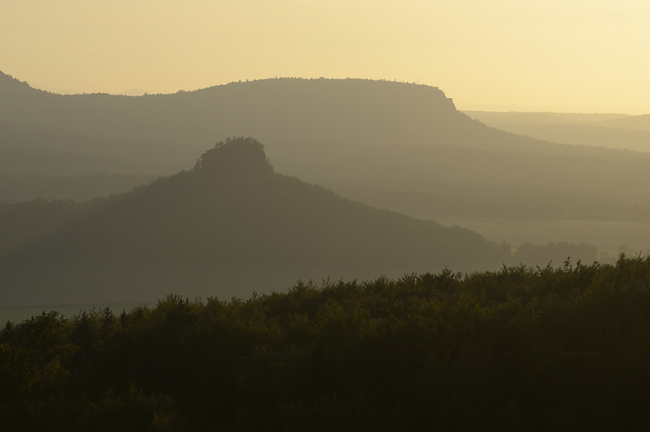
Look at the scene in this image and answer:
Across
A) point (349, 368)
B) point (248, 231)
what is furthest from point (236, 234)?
point (349, 368)

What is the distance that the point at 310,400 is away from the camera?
1922cm

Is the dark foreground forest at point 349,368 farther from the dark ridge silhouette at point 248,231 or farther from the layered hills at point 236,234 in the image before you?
the dark ridge silhouette at point 248,231

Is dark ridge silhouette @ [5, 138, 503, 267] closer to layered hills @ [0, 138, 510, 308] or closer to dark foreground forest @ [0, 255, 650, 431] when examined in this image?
layered hills @ [0, 138, 510, 308]

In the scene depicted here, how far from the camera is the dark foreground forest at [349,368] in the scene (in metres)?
18.0

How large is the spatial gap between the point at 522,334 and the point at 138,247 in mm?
175665

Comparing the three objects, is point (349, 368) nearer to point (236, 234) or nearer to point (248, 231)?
point (248, 231)

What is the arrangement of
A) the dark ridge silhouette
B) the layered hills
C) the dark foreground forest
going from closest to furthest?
the dark foreground forest, the layered hills, the dark ridge silhouette

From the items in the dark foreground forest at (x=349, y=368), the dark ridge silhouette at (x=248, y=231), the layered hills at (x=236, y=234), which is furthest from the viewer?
the dark ridge silhouette at (x=248, y=231)

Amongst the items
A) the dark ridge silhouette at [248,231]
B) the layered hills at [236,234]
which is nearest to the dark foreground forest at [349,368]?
the layered hills at [236,234]

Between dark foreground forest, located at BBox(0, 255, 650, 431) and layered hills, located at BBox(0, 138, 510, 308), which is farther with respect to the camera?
layered hills, located at BBox(0, 138, 510, 308)

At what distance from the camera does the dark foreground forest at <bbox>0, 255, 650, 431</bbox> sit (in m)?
18.0

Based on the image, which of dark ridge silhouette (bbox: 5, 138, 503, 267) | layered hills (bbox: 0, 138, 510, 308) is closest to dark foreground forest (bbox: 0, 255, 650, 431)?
layered hills (bbox: 0, 138, 510, 308)

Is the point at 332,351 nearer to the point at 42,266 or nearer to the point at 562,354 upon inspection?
the point at 562,354

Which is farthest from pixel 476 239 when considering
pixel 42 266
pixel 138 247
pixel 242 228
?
pixel 42 266
